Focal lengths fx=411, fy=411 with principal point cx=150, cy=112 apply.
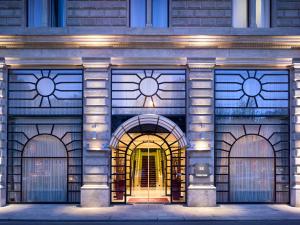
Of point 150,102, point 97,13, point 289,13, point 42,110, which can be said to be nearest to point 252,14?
point 289,13

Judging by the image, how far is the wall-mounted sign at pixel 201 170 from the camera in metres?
18.6

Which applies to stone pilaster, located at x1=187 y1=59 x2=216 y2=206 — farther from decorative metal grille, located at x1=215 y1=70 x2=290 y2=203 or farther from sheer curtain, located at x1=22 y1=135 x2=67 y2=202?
sheer curtain, located at x1=22 y1=135 x2=67 y2=202

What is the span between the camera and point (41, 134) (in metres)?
19.3

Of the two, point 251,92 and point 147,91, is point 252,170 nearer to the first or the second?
point 251,92

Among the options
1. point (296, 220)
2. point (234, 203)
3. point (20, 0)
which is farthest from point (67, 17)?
point (296, 220)

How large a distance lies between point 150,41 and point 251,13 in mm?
5056

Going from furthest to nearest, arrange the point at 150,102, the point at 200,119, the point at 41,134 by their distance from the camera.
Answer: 1. the point at 41,134
2. the point at 150,102
3. the point at 200,119

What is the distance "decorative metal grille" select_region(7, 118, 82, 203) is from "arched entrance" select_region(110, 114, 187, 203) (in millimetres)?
1789

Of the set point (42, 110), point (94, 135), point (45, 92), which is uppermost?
point (45, 92)

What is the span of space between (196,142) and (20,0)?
34.2 feet

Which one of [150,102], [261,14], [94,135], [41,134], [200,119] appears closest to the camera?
[94,135]

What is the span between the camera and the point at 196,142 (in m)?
18.8

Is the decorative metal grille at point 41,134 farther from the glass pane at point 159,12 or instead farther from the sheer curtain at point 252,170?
the sheer curtain at point 252,170

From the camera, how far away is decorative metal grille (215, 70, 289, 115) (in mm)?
19406
